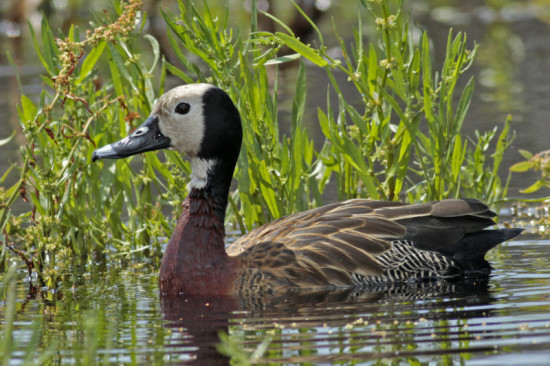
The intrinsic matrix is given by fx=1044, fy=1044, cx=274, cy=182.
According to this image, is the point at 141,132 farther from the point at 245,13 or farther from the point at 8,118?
the point at 245,13

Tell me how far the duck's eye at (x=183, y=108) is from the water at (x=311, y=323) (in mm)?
1344

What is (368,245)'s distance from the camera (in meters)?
7.57

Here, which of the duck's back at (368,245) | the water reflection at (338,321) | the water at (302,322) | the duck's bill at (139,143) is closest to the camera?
the water at (302,322)

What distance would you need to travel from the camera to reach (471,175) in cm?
866

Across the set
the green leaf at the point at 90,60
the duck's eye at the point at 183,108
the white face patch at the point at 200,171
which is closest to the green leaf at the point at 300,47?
the duck's eye at the point at 183,108

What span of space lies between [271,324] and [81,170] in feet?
9.83

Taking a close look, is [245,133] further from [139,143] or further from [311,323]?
[311,323]

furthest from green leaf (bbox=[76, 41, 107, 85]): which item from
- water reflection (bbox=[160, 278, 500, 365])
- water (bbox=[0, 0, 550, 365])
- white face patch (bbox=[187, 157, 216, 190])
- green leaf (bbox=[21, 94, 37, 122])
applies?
water reflection (bbox=[160, 278, 500, 365])

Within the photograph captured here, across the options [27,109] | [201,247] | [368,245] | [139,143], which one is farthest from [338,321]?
[27,109]

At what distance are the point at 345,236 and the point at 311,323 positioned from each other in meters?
1.35

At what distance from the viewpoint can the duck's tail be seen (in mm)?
7699

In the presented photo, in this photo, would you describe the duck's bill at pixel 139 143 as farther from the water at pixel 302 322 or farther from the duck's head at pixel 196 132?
the water at pixel 302 322

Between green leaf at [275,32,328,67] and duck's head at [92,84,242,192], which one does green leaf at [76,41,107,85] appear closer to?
duck's head at [92,84,242,192]

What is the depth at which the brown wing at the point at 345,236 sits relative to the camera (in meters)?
7.41
